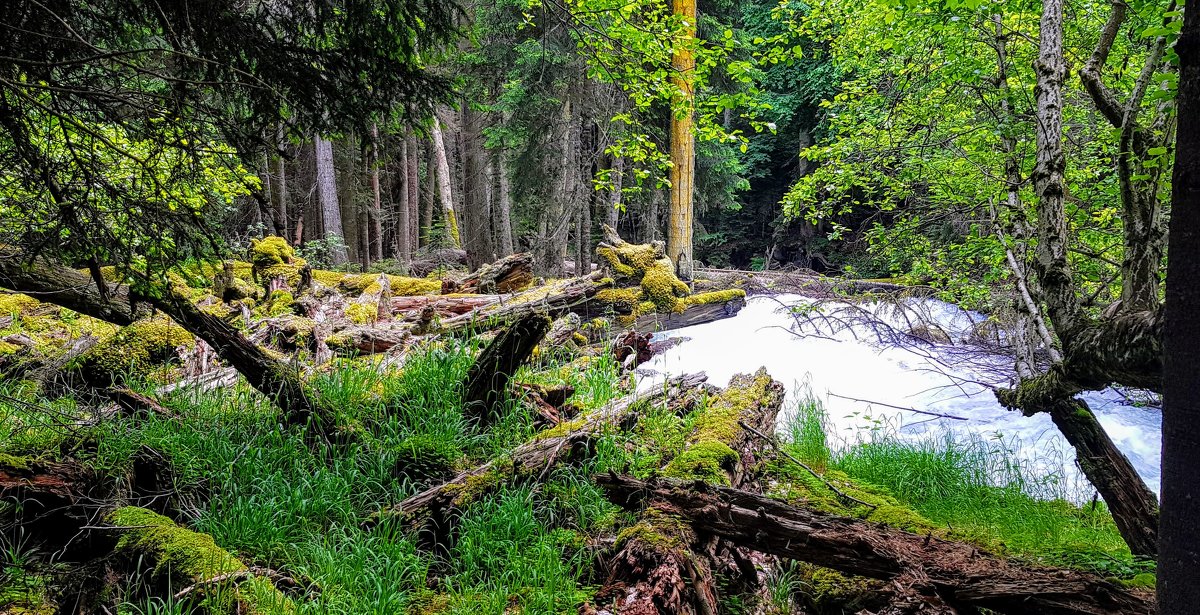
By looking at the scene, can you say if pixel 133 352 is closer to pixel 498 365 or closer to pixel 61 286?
pixel 61 286

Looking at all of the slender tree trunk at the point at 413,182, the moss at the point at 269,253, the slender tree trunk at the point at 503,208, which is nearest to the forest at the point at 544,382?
the moss at the point at 269,253

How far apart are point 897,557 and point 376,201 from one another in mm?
19343

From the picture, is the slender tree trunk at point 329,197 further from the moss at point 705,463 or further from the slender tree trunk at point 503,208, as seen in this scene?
the moss at point 705,463

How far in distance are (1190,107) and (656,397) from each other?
3.61 metres


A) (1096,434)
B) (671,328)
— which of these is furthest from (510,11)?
(1096,434)

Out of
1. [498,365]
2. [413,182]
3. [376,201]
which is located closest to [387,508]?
[498,365]

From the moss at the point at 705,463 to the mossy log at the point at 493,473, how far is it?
556mm

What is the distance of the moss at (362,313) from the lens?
282 inches

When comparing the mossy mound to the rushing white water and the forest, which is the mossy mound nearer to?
the forest

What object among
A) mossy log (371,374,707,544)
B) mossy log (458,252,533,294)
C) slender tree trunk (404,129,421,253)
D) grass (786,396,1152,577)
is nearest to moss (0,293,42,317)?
mossy log (458,252,533,294)

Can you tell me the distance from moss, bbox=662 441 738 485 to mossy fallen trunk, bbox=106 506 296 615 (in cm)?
214

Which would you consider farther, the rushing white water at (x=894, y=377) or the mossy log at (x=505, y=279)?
the mossy log at (x=505, y=279)

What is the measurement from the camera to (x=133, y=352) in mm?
4953

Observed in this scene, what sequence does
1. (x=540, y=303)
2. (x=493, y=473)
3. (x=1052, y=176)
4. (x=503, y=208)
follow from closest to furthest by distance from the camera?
(x=493, y=473) → (x=1052, y=176) → (x=540, y=303) → (x=503, y=208)
